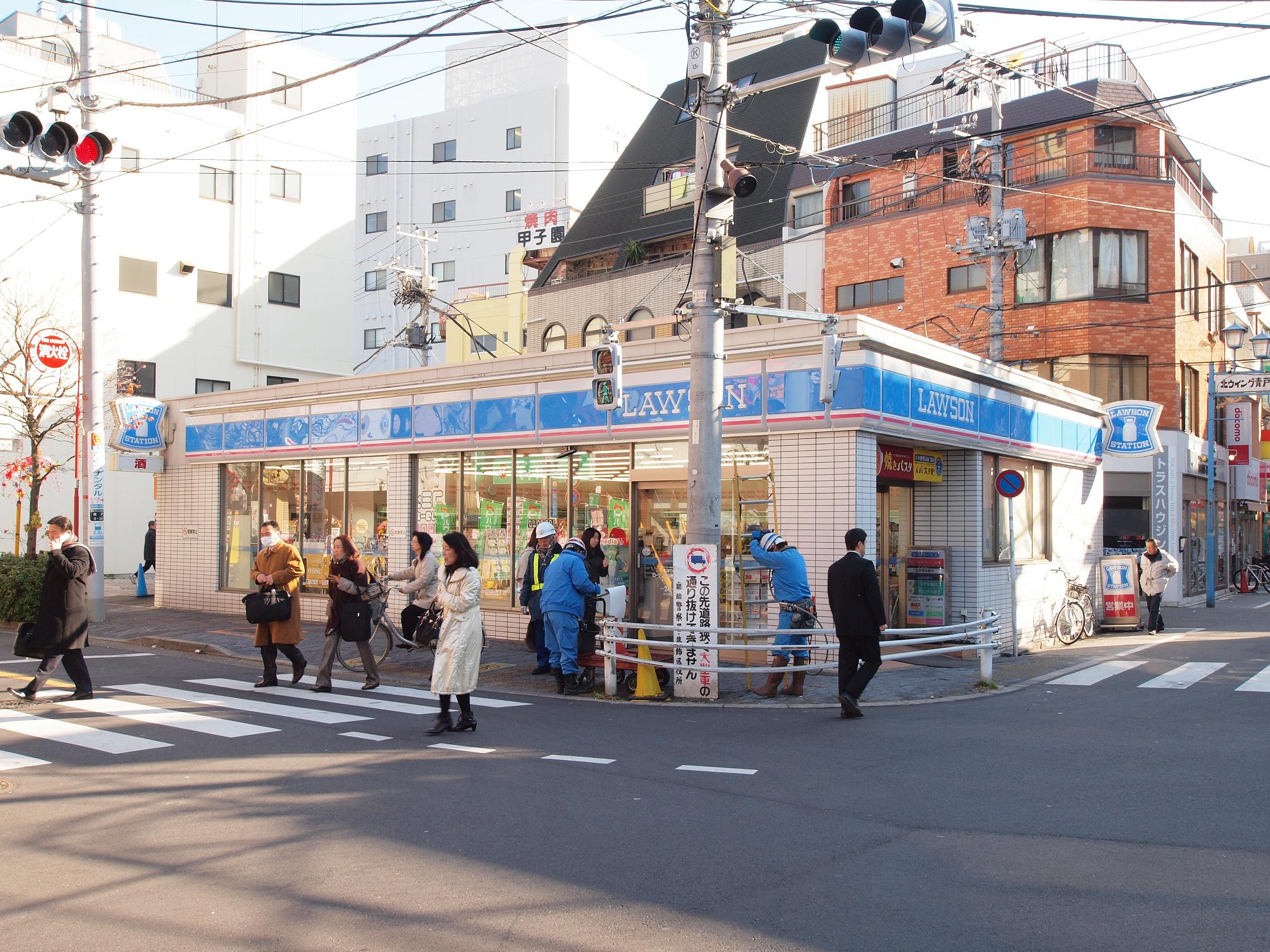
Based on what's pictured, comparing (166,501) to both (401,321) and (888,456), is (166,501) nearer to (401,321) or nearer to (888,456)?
(888,456)

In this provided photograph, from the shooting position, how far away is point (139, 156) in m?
32.2

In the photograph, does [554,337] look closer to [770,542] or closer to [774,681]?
[770,542]

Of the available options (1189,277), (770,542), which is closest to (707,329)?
(770,542)

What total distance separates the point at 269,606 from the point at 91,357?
8607 mm

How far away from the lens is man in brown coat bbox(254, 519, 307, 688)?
1185cm

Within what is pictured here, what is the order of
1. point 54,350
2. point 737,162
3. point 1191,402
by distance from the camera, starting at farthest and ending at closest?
point 737,162 → point 1191,402 → point 54,350

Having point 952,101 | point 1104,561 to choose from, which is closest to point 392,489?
point 1104,561

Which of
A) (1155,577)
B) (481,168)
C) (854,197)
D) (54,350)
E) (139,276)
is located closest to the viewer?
(54,350)

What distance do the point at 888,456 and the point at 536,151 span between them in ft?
124

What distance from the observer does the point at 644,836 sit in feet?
20.6

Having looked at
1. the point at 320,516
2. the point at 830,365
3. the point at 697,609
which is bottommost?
the point at 697,609

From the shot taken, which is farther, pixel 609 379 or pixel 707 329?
pixel 609 379

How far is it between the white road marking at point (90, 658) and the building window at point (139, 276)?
20213 mm

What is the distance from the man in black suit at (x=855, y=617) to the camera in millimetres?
10234
